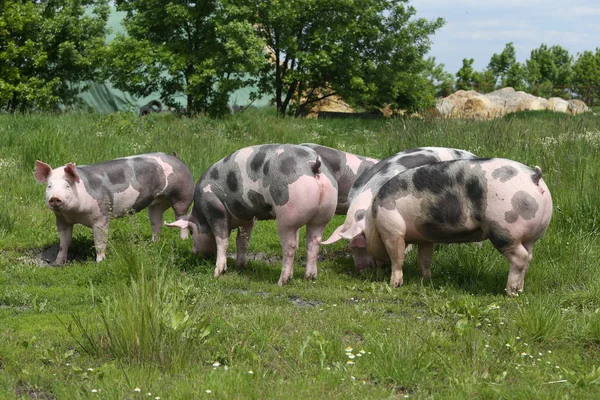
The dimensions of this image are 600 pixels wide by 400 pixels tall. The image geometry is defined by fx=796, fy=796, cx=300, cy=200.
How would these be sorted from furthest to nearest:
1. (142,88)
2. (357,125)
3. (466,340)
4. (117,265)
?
(142,88) → (357,125) → (117,265) → (466,340)

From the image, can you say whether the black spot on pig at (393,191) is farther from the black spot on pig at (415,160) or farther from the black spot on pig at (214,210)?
the black spot on pig at (214,210)

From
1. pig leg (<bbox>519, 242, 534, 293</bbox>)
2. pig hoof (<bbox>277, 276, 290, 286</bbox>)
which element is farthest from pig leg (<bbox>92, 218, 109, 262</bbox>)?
pig leg (<bbox>519, 242, 534, 293</bbox>)

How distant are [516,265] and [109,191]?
181 inches

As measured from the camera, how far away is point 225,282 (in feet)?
26.9

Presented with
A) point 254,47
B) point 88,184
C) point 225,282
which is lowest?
point 225,282

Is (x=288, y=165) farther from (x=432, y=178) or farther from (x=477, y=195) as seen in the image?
(x=477, y=195)

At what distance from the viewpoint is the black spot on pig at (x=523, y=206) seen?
726 centimetres

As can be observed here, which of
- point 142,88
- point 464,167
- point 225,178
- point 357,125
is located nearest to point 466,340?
point 464,167

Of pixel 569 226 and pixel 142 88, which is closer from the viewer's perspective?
pixel 569 226

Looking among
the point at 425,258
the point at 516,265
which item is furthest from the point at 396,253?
the point at 516,265

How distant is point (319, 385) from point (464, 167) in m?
3.60

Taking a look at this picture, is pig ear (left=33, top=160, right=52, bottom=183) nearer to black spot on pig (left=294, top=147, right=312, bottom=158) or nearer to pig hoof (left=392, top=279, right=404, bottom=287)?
black spot on pig (left=294, top=147, right=312, bottom=158)

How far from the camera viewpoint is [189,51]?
27.9 metres

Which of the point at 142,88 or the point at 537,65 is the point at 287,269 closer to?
the point at 142,88
